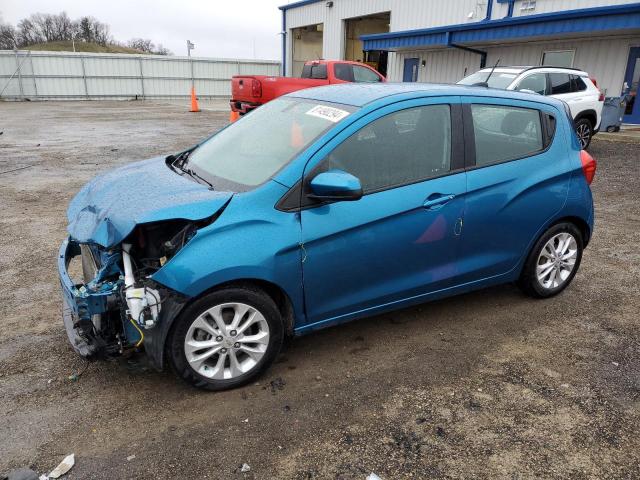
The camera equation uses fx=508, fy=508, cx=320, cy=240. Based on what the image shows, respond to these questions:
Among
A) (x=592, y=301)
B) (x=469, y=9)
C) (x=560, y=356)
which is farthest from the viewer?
(x=469, y=9)

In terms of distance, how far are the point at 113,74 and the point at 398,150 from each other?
3226cm

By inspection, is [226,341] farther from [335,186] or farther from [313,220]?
[335,186]

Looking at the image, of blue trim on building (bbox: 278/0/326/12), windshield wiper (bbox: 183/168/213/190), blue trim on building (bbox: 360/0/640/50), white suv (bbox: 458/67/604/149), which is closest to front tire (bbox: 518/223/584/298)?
windshield wiper (bbox: 183/168/213/190)

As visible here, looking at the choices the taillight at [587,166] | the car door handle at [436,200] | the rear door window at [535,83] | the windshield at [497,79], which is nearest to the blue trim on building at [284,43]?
the windshield at [497,79]

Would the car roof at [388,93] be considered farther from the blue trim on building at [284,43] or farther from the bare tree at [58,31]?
the bare tree at [58,31]

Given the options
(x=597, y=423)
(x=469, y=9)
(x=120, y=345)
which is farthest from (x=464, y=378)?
(x=469, y=9)

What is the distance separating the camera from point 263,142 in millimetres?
3504

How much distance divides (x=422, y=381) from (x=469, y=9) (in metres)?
19.7

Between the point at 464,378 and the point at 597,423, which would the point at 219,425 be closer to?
the point at 464,378

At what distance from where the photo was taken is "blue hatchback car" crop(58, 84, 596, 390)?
279 cm

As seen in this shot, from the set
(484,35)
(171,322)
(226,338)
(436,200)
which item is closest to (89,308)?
(171,322)

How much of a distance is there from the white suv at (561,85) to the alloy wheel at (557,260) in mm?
6947

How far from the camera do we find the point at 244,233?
2.83 metres

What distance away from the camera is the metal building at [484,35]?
15.1 m
